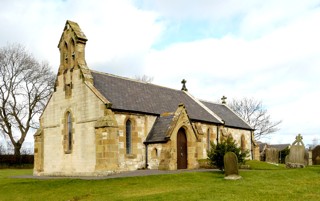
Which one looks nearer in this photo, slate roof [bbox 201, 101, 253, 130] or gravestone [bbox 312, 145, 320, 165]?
gravestone [bbox 312, 145, 320, 165]

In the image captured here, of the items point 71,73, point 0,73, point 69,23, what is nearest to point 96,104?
point 71,73

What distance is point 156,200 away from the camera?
1623 cm


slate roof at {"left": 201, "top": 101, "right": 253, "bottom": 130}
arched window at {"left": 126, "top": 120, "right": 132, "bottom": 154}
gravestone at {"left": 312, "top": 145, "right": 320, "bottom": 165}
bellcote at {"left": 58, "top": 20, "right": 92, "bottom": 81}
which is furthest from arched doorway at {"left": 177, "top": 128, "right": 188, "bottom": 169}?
gravestone at {"left": 312, "top": 145, "right": 320, "bottom": 165}

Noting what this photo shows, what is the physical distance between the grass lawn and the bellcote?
10227mm

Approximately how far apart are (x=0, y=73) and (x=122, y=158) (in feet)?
113

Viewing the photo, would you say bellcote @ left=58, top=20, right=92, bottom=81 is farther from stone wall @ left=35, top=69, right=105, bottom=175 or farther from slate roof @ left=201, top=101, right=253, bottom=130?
slate roof @ left=201, top=101, right=253, bottom=130

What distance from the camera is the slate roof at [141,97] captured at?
30.7 m

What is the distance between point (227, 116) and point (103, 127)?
2304 cm

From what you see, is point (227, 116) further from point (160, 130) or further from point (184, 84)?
point (160, 130)

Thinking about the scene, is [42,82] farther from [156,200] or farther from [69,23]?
[156,200]

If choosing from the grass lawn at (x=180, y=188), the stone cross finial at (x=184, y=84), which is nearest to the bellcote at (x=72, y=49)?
the grass lawn at (x=180, y=188)

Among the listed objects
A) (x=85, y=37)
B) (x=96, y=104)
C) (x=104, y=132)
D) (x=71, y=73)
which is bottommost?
(x=104, y=132)

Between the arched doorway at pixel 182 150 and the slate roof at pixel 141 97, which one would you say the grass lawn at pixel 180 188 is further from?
the slate roof at pixel 141 97

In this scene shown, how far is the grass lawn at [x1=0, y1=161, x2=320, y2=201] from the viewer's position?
16891 mm
